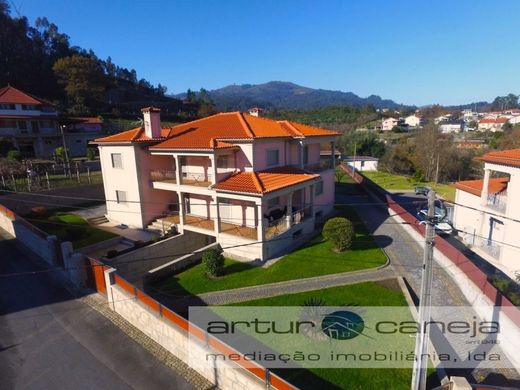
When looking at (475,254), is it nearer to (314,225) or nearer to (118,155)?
(314,225)

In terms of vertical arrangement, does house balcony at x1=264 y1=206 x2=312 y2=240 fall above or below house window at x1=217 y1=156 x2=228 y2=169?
below

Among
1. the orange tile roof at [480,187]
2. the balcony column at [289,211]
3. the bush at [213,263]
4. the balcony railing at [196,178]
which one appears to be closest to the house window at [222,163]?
the balcony railing at [196,178]

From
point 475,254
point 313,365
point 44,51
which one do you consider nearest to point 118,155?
point 313,365

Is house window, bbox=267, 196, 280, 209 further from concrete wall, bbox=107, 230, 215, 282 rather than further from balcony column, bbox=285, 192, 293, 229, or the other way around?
concrete wall, bbox=107, 230, 215, 282

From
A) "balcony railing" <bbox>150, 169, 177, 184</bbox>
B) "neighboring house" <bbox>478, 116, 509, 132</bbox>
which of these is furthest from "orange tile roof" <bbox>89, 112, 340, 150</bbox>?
"neighboring house" <bbox>478, 116, 509, 132</bbox>

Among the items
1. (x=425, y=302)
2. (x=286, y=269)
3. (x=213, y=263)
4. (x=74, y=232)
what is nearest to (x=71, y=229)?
(x=74, y=232)

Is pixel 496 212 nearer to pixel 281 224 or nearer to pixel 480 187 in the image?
pixel 480 187
